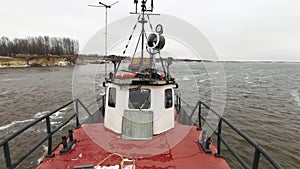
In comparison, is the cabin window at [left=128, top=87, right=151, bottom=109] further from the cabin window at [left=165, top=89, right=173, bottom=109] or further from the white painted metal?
the cabin window at [left=165, top=89, right=173, bottom=109]

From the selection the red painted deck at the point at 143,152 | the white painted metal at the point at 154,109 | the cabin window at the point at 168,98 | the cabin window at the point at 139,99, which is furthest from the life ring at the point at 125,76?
the red painted deck at the point at 143,152

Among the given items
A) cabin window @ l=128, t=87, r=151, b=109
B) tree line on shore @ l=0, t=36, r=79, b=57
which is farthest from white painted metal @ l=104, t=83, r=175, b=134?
tree line on shore @ l=0, t=36, r=79, b=57

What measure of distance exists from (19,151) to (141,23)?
7642 mm

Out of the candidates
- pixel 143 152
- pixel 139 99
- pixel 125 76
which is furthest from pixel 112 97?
pixel 143 152

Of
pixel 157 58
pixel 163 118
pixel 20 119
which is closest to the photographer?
pixel 163 118

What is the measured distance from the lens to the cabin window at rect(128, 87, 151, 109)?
5.62 meters

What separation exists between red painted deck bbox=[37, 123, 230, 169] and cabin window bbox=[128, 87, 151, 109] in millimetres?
950

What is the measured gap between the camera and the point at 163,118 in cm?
582

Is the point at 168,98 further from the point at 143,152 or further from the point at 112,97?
the point at 143,152

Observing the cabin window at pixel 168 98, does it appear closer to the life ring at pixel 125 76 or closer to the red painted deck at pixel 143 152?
the red painted deck at pixel 143 152

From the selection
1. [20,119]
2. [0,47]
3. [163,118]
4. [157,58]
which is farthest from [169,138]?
[0,47]

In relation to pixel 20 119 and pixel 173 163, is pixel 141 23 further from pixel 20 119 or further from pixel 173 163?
pixel 20 119

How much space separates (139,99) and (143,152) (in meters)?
1.53

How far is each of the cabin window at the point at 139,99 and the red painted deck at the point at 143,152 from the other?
3.12 feet
